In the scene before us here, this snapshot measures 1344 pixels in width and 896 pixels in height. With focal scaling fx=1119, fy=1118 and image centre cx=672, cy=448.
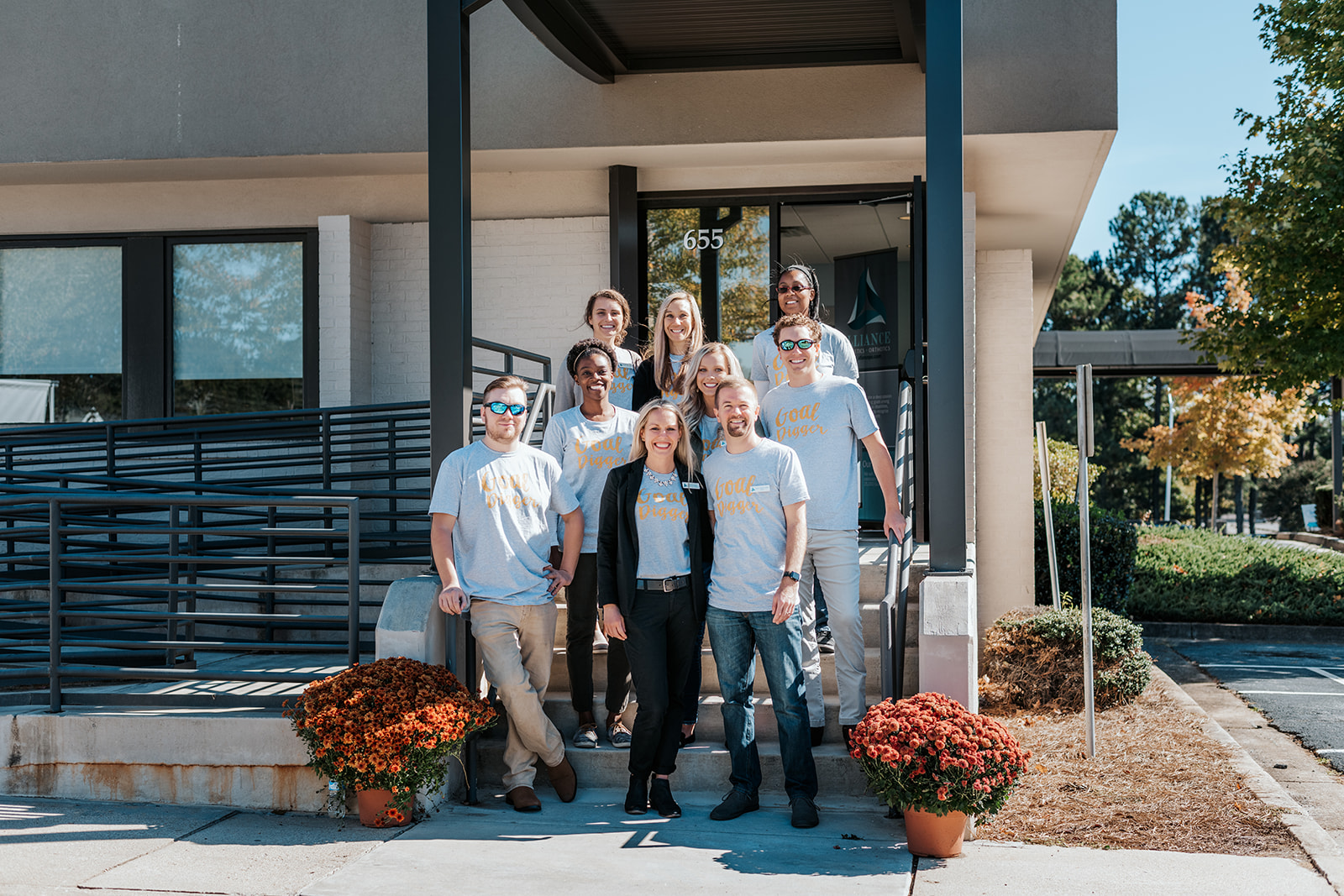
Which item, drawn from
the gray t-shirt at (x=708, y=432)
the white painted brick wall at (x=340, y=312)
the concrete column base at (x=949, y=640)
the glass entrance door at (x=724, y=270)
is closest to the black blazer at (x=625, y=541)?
the gray t-shirt at (x=708, y=432)

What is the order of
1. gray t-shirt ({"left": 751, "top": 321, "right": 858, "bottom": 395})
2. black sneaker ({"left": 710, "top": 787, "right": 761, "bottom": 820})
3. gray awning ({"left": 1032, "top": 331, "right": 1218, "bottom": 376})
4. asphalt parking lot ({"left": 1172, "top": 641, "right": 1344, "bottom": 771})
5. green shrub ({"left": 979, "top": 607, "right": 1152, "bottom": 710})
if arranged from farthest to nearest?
gray awning ({"left": 1032, "top": 331, "right": 1218, "bottom": 376})
asphalt parking lot ({"left": 1172, "top": 641, "right": 1344, "bottom": 771})
green shrub ({"left": 979, "top": 607, "right": 1152, "bottom": 710})
gray t-shirt ({"left": 751, "top": 321, "right": 858, "bottom": 395})
black sneaker ({"left": 710, "top": 787, "right": 761, "bottom": 820})

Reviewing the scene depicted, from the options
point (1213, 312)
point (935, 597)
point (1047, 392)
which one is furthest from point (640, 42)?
point (1047, 392)

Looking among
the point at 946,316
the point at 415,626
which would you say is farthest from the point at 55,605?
the point at 946,316

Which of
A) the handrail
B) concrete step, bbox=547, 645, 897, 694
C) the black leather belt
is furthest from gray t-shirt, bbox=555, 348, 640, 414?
the handrail

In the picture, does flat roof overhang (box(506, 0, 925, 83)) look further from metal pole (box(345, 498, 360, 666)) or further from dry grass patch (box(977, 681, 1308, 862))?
dry grass patch (box(977, 681, 1308, 862))

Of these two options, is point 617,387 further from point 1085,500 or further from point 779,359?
point 1085,500

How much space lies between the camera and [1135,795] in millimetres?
5320

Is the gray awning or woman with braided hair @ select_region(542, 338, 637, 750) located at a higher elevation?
the gray awning

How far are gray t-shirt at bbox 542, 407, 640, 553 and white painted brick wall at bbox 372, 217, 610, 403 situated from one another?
3.85 meters

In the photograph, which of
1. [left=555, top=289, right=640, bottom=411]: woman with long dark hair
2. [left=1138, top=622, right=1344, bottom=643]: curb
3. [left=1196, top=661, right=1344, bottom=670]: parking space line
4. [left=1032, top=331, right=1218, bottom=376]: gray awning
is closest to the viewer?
[left=555, top=289, right=640, bottom=411]: woman with long dark hair

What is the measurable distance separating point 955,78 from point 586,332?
447cm

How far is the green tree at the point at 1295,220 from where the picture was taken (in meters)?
11.7

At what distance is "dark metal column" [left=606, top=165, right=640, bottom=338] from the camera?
8586mm

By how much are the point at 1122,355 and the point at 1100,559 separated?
39.2ft
